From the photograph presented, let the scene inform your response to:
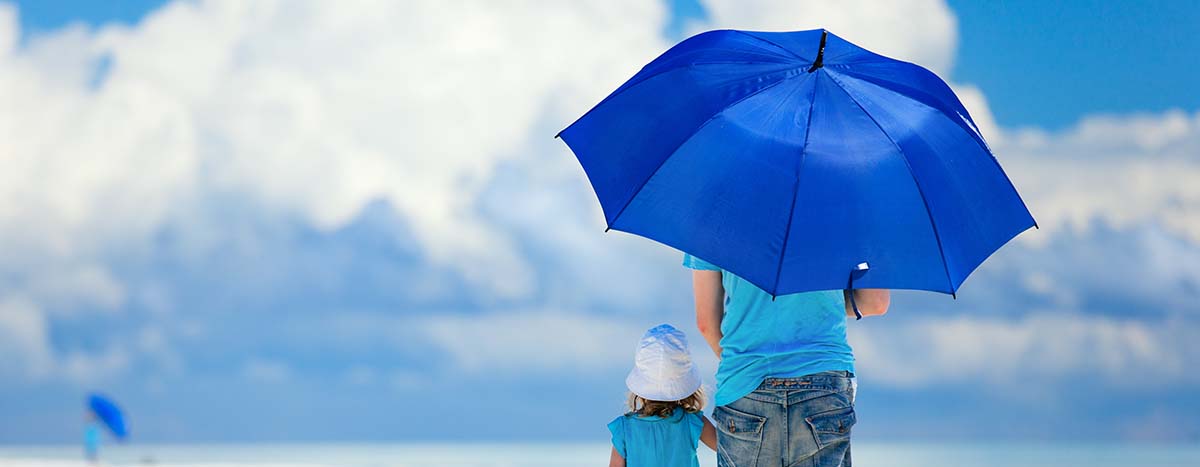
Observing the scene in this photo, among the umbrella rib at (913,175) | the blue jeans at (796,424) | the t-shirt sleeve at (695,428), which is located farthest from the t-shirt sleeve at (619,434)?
the umbrella rib at (913,175)

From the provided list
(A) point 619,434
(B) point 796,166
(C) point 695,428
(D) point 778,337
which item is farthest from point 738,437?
(B) point 796,166

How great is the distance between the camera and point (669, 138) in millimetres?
3205

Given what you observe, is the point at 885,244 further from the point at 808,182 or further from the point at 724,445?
the point at 724,445

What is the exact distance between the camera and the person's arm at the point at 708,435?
12.1ft

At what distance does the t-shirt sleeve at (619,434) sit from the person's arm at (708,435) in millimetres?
228

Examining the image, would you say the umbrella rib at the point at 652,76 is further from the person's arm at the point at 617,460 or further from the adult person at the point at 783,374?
the person's arm at the point at 617,460

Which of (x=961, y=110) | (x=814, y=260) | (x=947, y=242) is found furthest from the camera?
(x=961, y=110)

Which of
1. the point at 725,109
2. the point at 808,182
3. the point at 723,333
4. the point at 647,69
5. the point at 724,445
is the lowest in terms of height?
the point at 724,445

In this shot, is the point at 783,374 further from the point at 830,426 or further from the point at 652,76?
the point at 652,76

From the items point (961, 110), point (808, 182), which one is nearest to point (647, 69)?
point (808, 182)

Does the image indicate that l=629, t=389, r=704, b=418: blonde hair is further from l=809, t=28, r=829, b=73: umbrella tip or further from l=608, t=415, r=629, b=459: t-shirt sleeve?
l=809, t=28, r=829, b=73: umbrella tip

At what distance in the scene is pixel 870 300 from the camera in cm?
336

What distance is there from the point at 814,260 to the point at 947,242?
43cm

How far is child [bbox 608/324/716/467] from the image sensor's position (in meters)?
3.60
